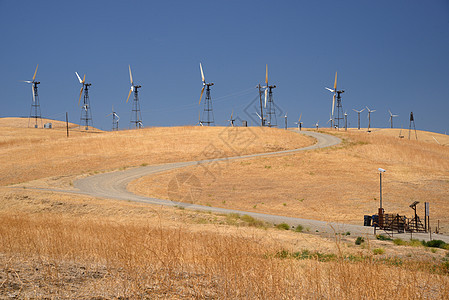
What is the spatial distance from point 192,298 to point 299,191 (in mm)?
42761

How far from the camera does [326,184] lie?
50.1 m

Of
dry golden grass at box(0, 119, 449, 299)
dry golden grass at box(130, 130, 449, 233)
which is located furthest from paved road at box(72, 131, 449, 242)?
dry golden grass at box(0, 119, 449, 299)

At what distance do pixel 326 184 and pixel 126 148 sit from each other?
4033 cm

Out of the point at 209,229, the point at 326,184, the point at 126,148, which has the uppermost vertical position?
the point at 126,148

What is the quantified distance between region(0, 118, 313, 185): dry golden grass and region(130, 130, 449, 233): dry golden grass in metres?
10.9

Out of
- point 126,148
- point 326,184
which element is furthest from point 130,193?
point 126,148

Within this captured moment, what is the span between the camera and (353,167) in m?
59.8

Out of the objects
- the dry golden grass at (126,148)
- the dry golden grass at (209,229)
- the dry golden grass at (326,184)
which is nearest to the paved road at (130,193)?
the dry golden grass at (326,184)

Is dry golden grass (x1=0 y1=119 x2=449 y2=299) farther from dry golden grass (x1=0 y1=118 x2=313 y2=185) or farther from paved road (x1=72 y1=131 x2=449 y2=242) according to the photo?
paved road (x1=72 y1=131 x2=449 y2=242)

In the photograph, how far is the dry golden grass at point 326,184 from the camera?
131 feet

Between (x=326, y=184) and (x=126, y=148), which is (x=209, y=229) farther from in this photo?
(x=126, y=148)

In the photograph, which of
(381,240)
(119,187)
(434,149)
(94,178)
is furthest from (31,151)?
(434,149)

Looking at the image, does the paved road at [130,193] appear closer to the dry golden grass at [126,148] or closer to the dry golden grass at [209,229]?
the dry golden grass at [209,229]

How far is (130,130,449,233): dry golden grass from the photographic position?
39781mm
